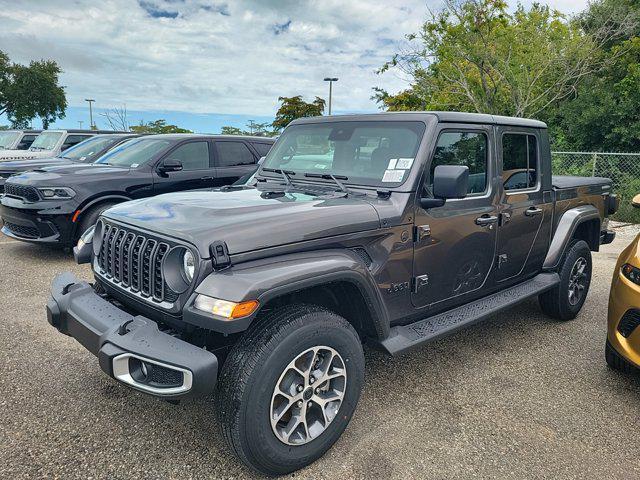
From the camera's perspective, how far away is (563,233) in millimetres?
4184

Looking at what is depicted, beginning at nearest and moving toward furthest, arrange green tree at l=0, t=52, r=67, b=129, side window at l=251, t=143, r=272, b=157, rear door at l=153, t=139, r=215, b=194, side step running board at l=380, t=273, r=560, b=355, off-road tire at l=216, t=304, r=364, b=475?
off-road tire at l=216, t=304, r=364, b=475 < side step running board at l=380, t=273, r=560, b=355 < rear door at l=153, t=139, r=215, b=194 < side window at l=251, t=143, r=272, b=157 < green tree at l=0, t=52, r=67, b=129

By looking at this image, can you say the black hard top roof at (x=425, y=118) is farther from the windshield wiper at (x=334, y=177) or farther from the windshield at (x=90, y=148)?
the windshield at (x=90, y=148)

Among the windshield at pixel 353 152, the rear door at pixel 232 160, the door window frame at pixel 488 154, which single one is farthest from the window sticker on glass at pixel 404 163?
the rear door at pixel 232 160

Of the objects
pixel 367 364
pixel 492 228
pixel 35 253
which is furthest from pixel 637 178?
pixel 35 253

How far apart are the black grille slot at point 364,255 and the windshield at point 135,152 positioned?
5.14m

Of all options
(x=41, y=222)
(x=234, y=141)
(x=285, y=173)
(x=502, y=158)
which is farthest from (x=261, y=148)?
(x=502, y=158)

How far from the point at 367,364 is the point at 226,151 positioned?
16.4ft

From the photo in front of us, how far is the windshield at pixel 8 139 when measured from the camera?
13.6 m

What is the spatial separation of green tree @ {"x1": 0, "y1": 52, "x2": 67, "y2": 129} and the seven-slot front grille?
1584 inches

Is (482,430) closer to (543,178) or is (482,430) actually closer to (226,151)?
(543,178)

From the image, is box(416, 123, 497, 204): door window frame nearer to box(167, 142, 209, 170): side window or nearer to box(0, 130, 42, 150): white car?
box(167, 142, 209, 170): side window

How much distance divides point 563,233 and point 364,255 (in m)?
2.44

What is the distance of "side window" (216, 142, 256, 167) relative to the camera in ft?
24.5

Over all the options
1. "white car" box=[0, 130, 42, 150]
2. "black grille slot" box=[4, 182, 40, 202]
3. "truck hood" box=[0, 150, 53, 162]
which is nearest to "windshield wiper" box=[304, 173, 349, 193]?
"black grille slot" box=[4, 182, 40, 202]
